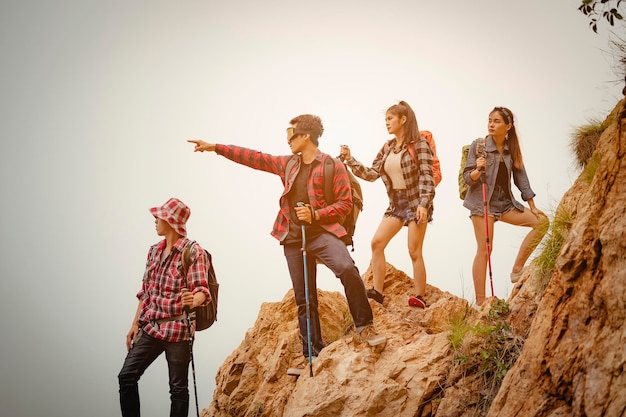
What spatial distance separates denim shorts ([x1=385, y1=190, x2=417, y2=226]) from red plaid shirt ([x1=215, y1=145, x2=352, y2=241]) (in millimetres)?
1217

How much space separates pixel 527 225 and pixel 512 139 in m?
1.33

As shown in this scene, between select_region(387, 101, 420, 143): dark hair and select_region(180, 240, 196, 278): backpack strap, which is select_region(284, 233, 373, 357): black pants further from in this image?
select_region(387, 101, 420, 143): dark hair

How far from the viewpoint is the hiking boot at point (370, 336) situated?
7324mm

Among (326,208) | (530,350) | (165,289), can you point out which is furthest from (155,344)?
(530,350)

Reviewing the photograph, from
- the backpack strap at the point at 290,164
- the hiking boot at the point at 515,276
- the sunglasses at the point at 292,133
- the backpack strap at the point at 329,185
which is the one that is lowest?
the hiking boot at the point at 515,276

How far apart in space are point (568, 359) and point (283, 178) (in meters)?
4.43

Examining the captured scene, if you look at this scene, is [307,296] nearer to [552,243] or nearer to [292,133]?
[292,133]

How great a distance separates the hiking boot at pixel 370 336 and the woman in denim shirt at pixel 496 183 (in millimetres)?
1901

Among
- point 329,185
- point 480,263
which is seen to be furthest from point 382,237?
point 480,263

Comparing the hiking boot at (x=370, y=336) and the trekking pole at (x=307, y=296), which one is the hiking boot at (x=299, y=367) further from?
the hiking boot at (x=370, y=336)

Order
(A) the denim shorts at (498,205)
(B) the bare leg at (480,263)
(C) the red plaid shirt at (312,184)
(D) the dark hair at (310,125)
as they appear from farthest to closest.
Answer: (A) the denim shorts at (498,205) → (B) the bare leg at (480,263) → (D) the dark hair at (310,125) → (C) the red plaid shirt at (312,184)

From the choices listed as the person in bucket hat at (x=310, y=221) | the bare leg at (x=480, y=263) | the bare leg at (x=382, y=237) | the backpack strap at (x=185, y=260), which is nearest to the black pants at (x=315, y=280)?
the person in bucket hat at (x=310, y=221)

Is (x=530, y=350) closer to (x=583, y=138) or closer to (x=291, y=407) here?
(x=291, y=407)

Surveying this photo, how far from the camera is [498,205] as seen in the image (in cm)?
866
